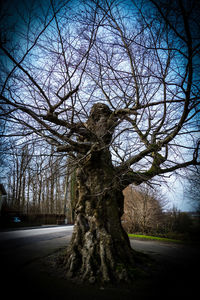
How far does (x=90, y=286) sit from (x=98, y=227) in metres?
1.21

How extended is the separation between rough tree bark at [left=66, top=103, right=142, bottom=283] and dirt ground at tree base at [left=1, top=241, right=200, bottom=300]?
1.06 ft

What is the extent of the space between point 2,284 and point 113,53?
5.34 m

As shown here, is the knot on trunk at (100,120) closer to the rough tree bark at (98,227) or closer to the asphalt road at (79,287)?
the rough tree bark at (98,227)

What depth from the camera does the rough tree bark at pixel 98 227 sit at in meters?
3.47

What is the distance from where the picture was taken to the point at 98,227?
400cm

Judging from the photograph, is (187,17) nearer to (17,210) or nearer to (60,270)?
(60,270)

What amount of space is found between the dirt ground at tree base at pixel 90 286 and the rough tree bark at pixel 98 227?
32cm

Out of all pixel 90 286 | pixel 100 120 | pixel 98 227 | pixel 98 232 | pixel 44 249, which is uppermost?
pixel 100 120

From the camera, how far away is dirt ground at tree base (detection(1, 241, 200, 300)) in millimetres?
2660

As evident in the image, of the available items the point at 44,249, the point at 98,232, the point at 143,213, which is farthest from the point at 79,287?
the point at 143,213

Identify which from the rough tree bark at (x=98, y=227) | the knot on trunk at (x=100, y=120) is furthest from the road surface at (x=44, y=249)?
the knot on trunk at (x=100, y=120)

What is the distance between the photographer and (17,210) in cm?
1541

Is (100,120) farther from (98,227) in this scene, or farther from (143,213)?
(143,213)

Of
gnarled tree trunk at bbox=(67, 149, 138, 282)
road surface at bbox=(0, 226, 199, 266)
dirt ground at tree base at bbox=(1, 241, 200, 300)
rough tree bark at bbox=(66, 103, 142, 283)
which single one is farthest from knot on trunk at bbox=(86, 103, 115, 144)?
road surface at bbox=(0, 226, 199, 266)
